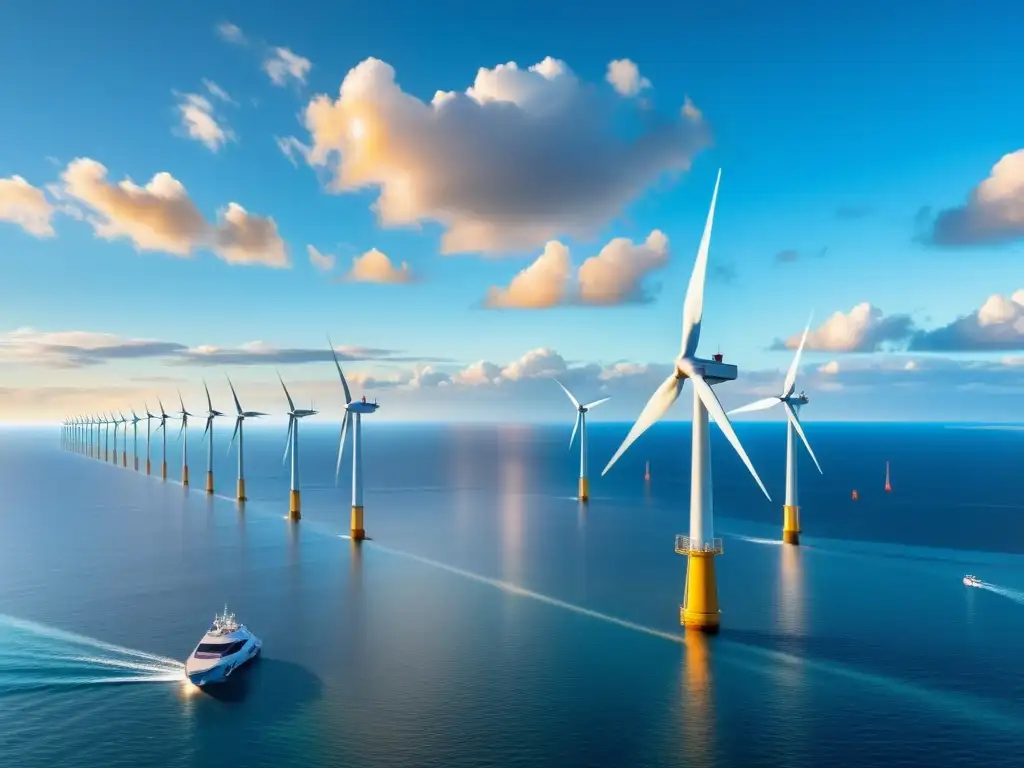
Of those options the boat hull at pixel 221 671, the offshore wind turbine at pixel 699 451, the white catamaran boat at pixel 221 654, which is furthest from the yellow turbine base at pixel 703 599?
the boat hull at pixel 221 671

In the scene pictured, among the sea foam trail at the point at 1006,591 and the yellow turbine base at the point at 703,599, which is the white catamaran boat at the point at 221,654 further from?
the sea foam trail at the point at 1006,591

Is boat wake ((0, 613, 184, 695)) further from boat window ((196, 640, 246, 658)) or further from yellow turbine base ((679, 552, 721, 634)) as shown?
yellow turbine base ((679, 552, 721, 634))

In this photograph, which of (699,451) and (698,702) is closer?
(698,702)

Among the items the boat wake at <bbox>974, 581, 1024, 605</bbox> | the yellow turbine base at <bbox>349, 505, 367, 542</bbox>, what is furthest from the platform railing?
the yellow turbine base at <bbox>349, 505, 367, 542</bbox>

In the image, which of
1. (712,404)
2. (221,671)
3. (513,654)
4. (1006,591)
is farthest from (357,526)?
(1006,591)

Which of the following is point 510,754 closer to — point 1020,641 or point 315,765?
point 315,765

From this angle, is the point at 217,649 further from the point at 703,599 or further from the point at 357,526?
the point at 357,526
